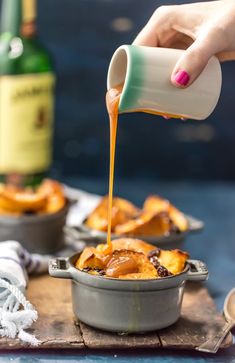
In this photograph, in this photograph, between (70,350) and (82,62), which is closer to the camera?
(70,350)

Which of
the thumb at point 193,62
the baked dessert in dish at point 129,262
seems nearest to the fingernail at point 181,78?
the thumb at point 193,62

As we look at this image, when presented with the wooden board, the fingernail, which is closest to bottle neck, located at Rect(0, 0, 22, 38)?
the wooden board

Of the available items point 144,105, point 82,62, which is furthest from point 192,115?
point 82,62

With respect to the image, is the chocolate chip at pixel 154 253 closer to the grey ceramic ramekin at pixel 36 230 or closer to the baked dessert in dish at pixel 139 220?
the baked dessert in dish at pixel 139 220

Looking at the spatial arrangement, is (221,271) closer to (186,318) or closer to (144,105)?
(186,318)

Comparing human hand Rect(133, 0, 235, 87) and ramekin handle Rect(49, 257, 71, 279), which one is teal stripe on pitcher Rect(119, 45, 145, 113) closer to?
human hand Rect(133, 0, 235, 87)

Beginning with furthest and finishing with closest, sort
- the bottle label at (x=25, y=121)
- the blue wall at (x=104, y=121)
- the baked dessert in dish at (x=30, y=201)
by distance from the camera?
1. the blue wall at (x=104, y=121)
2. the bottle label at (x=25, y=121)
3. the baked dessert in dish at (x=30, y=201)
